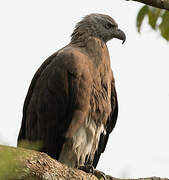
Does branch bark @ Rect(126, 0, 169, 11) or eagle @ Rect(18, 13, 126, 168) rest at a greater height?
branch bark @ Rect(126, 0, 169, 11)

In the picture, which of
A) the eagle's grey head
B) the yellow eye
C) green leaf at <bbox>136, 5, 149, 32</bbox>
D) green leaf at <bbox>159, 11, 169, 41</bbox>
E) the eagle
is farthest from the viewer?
the yellow eye

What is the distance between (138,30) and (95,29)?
8.31ft

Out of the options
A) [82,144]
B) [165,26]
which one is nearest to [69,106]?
[82,144]

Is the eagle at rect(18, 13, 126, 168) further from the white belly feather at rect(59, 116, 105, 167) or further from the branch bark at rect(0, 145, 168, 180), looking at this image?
the branch bark at rect(0, 145, 168, 180)

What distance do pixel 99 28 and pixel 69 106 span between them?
1763mm

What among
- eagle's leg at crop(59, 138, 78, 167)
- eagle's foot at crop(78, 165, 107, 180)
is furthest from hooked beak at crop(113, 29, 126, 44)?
eagle's foot at crop(78, 165, 107, 180)

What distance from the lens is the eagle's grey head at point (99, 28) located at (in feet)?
19.6

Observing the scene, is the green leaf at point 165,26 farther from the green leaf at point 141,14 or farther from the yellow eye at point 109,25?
the yellow eye at point 109,25

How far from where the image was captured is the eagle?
15.6 feet

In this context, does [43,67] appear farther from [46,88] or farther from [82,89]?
[82,89]

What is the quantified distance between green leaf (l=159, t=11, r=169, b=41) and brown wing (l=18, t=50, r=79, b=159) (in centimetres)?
166

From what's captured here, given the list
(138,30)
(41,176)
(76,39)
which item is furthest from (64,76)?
(41,176)

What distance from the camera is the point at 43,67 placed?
5.26 m

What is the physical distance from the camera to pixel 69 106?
190 inches
